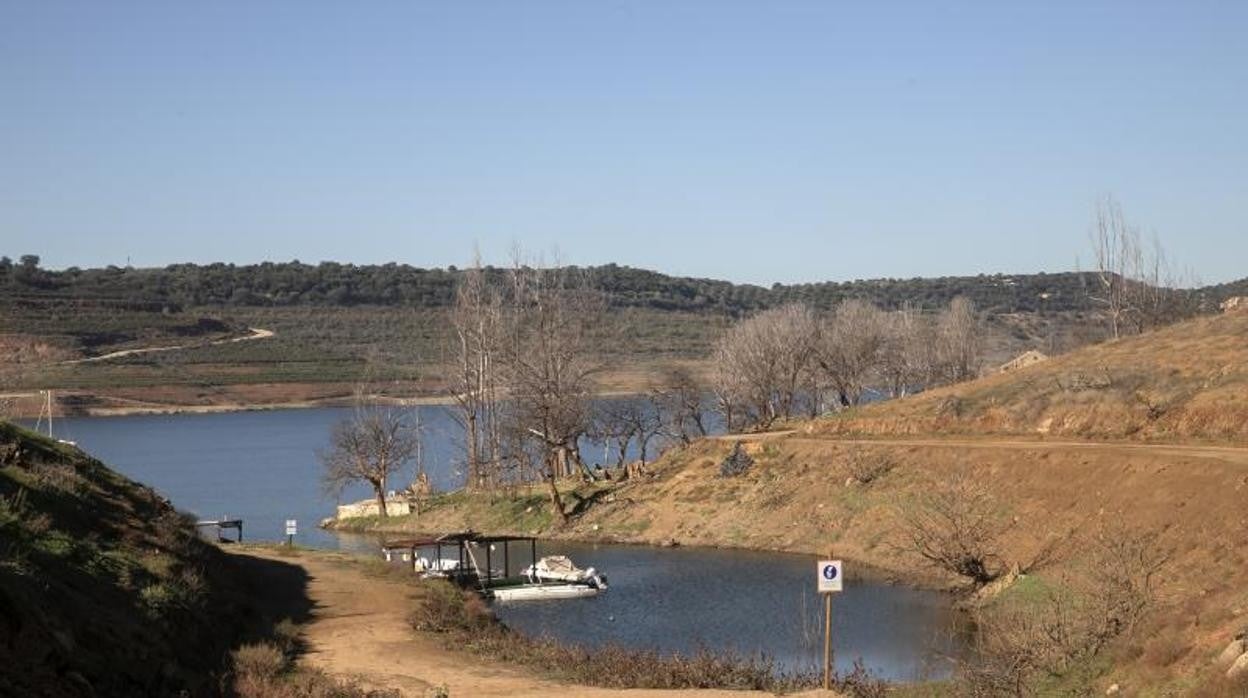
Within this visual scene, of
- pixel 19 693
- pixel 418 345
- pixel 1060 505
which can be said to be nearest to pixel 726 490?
pixel 1060 505

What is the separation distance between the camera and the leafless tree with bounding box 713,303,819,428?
8138cm

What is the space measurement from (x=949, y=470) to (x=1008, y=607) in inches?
573

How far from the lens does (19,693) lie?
15.8 metres

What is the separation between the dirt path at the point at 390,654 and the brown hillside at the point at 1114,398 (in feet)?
84.1

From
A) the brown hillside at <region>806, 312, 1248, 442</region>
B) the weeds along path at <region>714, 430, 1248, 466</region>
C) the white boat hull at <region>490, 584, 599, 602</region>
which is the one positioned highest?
the brown hillside at <region>806, 312, 1248, 442</region>

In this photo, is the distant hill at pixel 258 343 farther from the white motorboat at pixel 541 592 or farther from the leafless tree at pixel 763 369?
the white motorboat at pixel 541 592

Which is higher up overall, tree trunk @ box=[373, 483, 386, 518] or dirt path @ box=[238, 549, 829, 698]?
dirt path @ box=[238, 549, 829, 698]

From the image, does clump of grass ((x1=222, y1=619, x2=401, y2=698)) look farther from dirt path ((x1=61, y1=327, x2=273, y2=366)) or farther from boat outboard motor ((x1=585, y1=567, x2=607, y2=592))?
dirt path ((x1=61, y1=327, x2=273, y2=366))

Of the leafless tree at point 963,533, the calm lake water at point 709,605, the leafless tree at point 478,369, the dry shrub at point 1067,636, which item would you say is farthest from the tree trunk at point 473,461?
the dry shrub at point 1067,636

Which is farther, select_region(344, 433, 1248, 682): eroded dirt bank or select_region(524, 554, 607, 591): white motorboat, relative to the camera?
select_region(524, 554, 607, 591): white motorboat

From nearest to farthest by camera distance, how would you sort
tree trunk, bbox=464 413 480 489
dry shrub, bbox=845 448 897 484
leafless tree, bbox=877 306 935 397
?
dry shrub, bbox=845 448 897 484
tree trunk, bbox=464 413 480 489
leafless tree, bbox=877 306 935 397

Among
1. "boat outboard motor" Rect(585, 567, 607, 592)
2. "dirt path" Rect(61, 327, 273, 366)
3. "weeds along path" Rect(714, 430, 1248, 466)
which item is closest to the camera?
"weeds along path" Rect(714, 430, 1248, 466)

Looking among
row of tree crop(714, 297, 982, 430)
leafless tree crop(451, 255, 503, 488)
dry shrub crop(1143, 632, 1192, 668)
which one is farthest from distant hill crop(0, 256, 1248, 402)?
dry shrub crop(1143, 632, 1192, 668)

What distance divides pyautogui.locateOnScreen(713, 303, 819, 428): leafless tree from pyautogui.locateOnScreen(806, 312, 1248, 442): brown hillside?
17.7m
